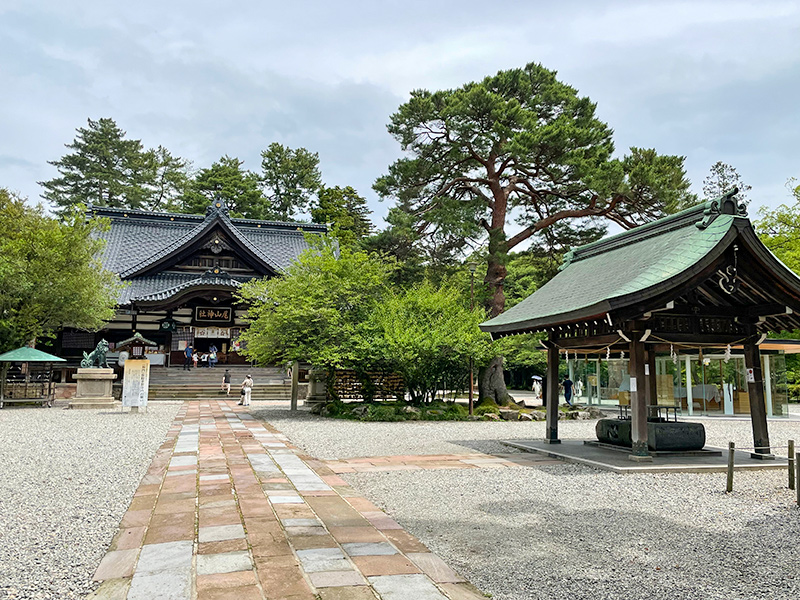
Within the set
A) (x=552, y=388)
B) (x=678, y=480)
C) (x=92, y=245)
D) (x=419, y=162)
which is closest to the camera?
(x=678, y=480)

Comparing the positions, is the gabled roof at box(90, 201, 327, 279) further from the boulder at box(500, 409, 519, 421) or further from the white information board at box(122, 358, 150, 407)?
the boulder at box(500, 409, 519, 421)

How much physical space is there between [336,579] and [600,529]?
2.79 metres

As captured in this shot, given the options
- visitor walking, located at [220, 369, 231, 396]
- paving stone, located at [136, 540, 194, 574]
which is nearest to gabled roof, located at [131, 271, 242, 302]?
visitor walking, located at [220, 369, 231, 396]

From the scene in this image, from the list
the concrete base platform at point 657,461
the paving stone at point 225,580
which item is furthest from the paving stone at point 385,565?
the concrete base platform at point 657,461

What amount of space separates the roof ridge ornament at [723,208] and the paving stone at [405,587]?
295 inches

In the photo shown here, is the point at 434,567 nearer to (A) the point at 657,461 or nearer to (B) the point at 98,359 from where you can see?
(A) the point at 657,461

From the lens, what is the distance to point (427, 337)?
642 inches

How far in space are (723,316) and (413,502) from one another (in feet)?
20.9

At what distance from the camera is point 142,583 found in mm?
3732

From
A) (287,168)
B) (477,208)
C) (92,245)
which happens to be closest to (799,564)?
(477,208)

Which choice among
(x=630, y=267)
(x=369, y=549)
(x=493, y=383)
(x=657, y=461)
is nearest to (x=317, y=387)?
(x=493, y=383)

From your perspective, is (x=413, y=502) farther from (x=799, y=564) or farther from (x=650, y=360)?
(x=650, y=360)

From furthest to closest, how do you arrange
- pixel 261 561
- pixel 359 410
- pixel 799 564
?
pixel 359 410
pixel 799 564
pixel 261 561

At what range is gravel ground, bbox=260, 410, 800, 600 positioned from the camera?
13.0ft
